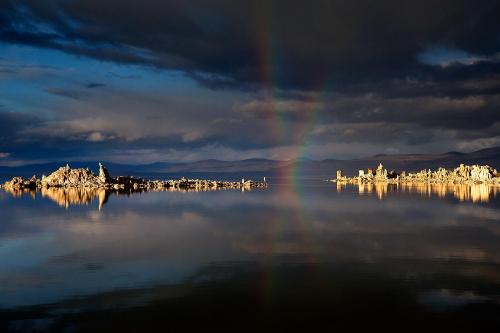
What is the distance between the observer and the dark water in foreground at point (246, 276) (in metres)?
13.3

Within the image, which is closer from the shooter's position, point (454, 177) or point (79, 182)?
point (79, 182)

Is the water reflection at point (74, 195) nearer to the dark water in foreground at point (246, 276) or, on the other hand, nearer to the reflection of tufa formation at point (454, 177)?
the dark water in foreground at point (246, 276)

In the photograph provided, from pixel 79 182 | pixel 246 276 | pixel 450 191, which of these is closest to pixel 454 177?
pixel 450 191

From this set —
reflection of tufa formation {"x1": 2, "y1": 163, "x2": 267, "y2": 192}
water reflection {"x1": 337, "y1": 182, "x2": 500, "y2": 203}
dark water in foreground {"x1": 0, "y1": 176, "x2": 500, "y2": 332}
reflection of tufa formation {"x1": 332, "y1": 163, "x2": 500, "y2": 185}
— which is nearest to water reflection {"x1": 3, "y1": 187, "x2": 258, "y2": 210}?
reflection of tufa formation {"x1": 2, "y1": 163, "x2": 267, "y2": 192}

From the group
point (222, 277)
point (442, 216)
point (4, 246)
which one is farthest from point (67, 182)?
point (222, 277)

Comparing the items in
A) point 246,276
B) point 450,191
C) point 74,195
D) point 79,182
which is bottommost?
point 246,276

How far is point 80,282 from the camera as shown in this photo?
57.0 ft

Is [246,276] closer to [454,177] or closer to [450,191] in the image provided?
[450,191]

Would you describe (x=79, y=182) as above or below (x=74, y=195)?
above

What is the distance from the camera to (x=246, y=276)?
→ 18.6 m

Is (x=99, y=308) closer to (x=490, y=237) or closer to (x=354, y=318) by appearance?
(x=354, y=318)

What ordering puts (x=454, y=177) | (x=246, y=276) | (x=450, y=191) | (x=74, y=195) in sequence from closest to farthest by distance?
1. (x=246, y=276)
2. (x=74, y=195)
3. (x=450, y=191)
4. (x=454, y=177)

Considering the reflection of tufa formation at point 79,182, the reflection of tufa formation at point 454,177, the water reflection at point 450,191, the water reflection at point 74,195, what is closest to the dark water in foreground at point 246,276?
the water reflection at point 74,195

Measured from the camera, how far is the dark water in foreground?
523 inches
